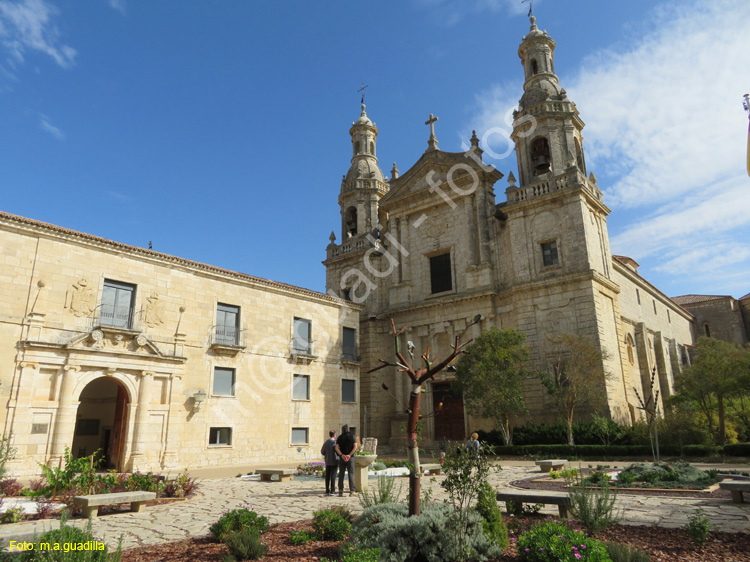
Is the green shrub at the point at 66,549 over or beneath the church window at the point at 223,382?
beneath

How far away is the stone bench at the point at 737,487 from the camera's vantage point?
8.51 meters

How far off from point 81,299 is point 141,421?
4.81 m

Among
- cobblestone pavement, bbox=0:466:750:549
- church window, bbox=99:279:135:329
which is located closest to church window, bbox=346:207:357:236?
church window, bbox=99:279:135:329

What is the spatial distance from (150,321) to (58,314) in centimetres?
315

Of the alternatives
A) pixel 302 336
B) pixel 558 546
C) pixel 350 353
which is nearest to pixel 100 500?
pixel 558 546

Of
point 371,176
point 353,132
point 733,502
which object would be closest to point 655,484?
point 733,502

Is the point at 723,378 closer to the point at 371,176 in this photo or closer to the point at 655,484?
the point at 655,484

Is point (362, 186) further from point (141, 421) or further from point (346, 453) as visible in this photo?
point (346, 453)

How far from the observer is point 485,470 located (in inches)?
233

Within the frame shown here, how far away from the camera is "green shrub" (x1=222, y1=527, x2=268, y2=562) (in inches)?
231

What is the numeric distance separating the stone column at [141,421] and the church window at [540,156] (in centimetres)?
2210

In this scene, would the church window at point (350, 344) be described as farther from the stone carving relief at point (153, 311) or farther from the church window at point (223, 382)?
the stone carving relief at point (153, 311)

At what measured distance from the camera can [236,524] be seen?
22.4ft

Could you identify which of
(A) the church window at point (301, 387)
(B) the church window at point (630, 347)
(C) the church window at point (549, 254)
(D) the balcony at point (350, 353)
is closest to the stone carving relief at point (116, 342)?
(A) the church window at point (301, 387)
